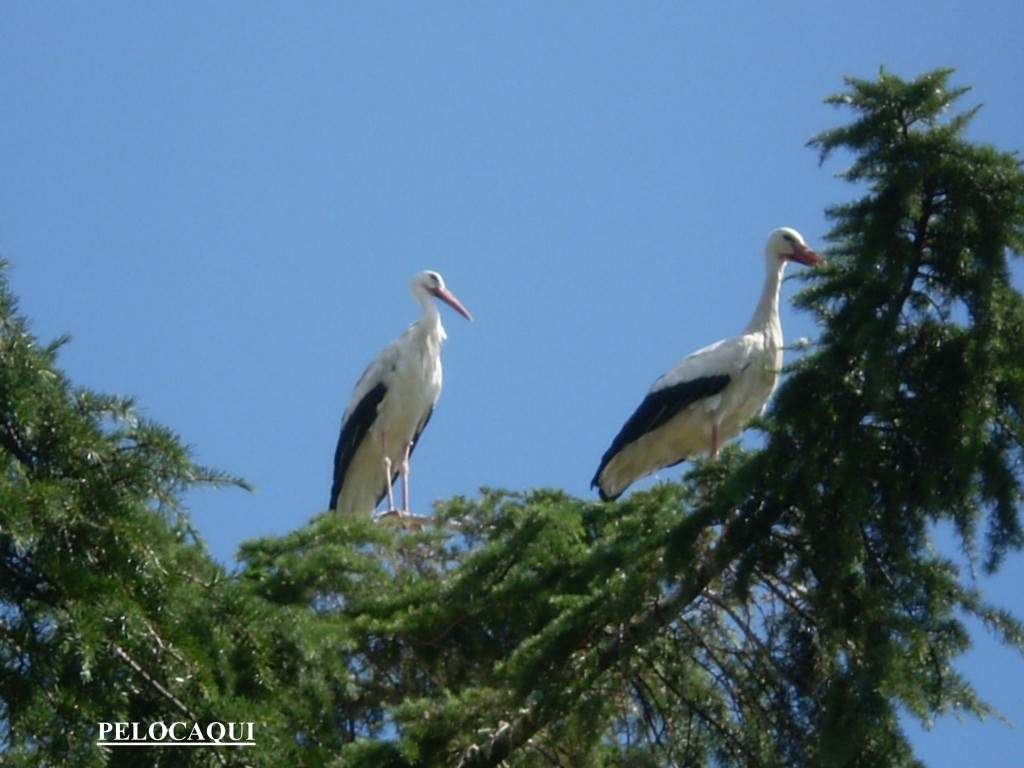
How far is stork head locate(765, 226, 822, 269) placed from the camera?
16.5 m

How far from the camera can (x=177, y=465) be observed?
23.3ft

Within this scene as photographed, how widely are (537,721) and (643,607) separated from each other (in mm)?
626

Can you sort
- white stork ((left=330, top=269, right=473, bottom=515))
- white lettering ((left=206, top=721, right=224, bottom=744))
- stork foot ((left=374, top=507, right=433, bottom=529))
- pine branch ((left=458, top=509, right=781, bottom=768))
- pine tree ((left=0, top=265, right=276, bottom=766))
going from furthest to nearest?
white stork ((left=330, top=269, right=473, bottom=515))
stork foot ((left=374, top=507, right=433, bottom=529))
pine branch ((left=458, top=509, right=781, bottom=768))
white lettering ((left=206, top=721, right=224, bottom=744))
pine tree ((left=0, top=265, right=276, bottom=766))

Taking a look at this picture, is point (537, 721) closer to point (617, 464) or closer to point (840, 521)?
point (840, 521)

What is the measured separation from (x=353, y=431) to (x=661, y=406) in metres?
3.08

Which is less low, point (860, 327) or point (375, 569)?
point (375, 569)

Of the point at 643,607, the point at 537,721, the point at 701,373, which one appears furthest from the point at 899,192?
the point at 701,373

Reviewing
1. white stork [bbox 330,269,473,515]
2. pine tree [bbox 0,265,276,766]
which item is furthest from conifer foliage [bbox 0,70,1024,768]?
white stork [bbox 330,269,473,515]

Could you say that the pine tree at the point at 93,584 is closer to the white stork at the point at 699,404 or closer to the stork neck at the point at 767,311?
the white stork at the point at 699,404

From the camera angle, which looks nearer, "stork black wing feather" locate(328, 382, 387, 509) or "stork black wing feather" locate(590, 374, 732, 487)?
"stork black wing feather" locate(590, 374, 732, 487)

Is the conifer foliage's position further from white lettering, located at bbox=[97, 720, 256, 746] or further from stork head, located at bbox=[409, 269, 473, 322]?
stork head, located at bbox=[409, 269, 473, 322]

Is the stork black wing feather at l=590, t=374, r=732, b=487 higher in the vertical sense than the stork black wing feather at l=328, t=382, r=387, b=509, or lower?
lower

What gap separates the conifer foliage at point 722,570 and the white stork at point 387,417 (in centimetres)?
719

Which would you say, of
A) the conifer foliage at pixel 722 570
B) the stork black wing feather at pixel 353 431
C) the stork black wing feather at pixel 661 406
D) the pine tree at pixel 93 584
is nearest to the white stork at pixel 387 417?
the stork black wing feather at pixel 353 431
